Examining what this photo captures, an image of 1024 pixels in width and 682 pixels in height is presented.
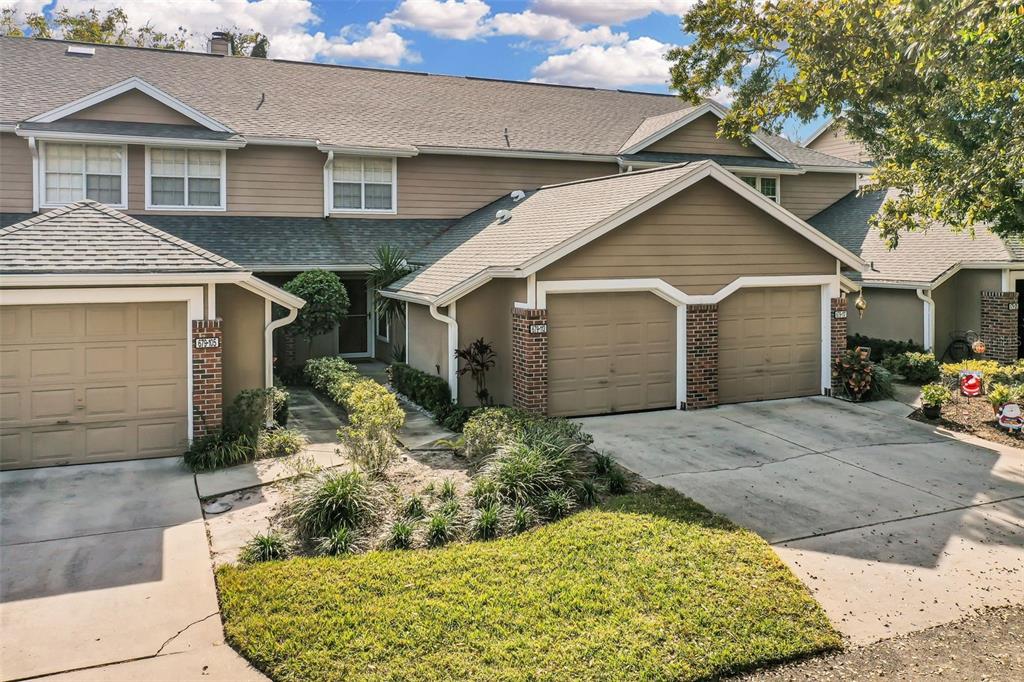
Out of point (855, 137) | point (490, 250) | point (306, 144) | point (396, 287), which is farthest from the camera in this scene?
point (855, 137)

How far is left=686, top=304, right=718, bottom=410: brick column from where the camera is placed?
1467 centimetres

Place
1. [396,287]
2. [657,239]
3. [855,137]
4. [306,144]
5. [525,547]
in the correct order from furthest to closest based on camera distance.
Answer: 1. [855,137]
2. [306,144]
3. [396,287]
4. [657,239]
5. [525,547]

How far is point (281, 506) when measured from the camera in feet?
30.1

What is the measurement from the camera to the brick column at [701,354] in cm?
1467

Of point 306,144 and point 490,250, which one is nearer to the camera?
point 490,250

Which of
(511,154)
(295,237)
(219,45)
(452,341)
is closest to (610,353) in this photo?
(452,341)

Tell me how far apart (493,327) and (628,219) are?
10.5 feet

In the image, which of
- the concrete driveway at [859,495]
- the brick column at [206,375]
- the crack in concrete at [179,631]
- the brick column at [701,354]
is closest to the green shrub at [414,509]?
the crack in concrete at [179,631]

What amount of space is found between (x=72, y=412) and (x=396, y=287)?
7.73 meters

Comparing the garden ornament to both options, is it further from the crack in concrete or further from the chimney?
the chimney

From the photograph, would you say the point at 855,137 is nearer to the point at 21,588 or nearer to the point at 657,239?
the point at 657,239

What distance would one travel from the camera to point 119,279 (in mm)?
10812

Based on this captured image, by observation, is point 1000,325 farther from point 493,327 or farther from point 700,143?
point 493,327

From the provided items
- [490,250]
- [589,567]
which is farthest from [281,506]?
[490,250]
